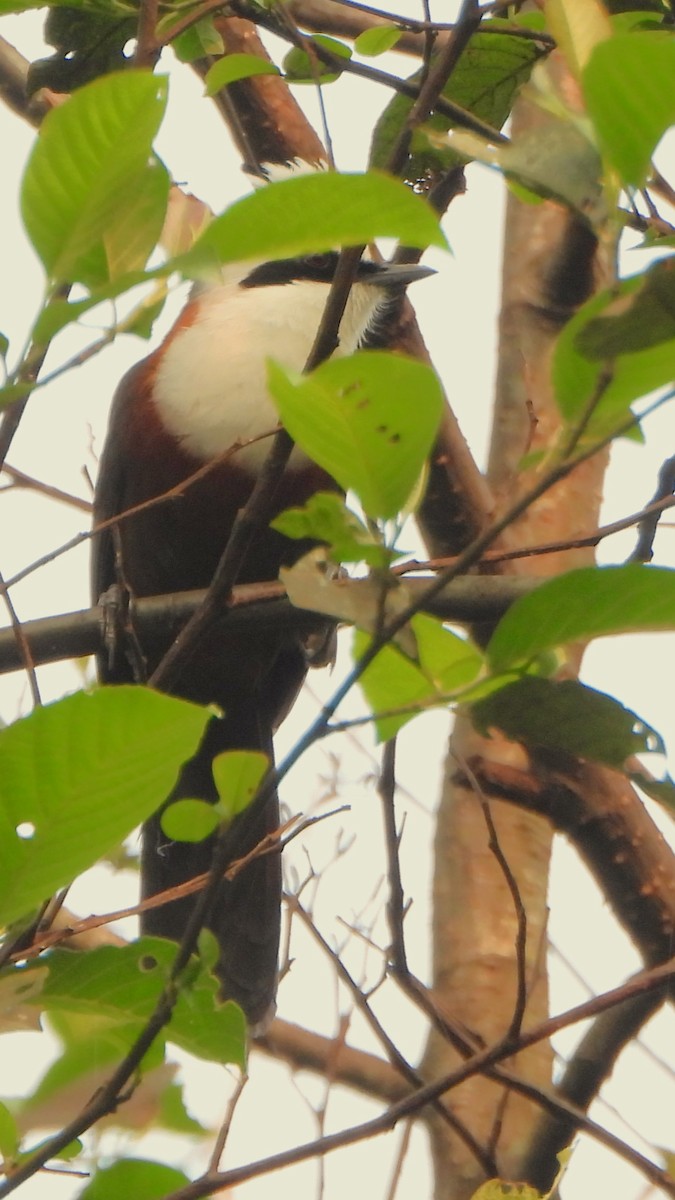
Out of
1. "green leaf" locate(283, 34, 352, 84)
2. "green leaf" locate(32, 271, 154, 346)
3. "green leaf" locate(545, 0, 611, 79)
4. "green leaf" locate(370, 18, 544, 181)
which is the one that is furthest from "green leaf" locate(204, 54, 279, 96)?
"green leaf" locate(32, 271, 154, 346)

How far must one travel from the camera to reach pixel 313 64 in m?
1.92

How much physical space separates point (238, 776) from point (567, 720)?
284 millimetres

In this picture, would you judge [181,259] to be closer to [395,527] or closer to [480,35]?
[395,527]

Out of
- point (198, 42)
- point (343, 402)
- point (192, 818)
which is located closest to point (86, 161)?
point (343, 402)

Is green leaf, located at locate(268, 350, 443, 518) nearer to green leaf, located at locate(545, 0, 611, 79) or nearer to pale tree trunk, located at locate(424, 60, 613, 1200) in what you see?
green leaf, located at locate(545, 0, 611, 79)

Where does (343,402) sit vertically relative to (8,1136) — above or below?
above

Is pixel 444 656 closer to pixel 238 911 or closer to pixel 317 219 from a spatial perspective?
pixel 317 219

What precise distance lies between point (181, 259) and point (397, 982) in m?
1.25

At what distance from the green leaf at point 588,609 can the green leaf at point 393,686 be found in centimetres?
10

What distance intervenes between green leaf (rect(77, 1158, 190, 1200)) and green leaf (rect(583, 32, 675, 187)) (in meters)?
0.94

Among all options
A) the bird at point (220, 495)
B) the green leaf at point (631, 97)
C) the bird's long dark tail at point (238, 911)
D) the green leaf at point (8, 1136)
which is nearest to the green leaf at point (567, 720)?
the green leaf at point (631, 97)

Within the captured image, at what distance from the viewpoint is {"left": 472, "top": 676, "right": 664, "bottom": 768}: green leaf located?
3.79 feet

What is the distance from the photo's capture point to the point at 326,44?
2061mm

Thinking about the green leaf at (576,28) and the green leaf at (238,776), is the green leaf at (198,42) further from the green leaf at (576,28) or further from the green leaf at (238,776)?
the green leaf at (238,776)
